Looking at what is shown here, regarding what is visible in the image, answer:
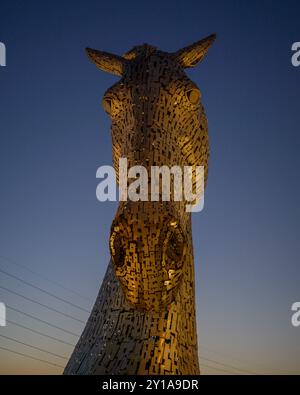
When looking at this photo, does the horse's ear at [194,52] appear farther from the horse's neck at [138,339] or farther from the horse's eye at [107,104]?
the horse's neck at [138,339]

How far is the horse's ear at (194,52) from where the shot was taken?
406 cm

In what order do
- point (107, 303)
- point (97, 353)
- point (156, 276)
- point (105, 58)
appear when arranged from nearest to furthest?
point (156, 276) → point (97, 353) → point (107, 303) → point (105, 58)

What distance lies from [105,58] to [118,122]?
729 millimetres

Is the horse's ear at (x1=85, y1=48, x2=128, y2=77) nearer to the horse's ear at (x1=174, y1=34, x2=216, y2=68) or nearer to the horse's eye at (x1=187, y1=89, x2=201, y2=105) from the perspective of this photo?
the horse's ear at (x1=174, y1=34, x2=216, y2=68)

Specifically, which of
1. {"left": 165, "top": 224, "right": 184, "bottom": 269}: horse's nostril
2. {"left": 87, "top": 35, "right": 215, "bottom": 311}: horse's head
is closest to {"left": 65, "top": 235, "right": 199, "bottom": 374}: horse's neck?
{"left": 87, "top": 35, "right": 215, "bottom": 311}: horse's head

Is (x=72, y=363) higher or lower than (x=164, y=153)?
lower

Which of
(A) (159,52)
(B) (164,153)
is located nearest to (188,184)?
(B) (164,153)

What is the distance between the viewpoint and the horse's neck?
3.42 metres

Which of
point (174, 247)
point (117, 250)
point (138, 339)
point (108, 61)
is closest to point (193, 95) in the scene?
point (108, 61)

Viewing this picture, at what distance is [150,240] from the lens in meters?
3.02

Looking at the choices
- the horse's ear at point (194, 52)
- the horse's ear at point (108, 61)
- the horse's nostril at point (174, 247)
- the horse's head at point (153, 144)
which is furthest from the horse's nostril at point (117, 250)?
the horse's ear at point (194, 52)

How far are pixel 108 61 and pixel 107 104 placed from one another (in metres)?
0.49

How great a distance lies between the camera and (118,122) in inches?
149
